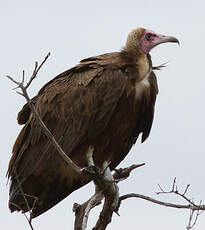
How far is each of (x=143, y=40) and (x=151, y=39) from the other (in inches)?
6.0

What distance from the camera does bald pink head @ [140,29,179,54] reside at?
8857mm

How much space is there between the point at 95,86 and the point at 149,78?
74cm

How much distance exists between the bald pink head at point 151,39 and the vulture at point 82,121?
1.2 inches

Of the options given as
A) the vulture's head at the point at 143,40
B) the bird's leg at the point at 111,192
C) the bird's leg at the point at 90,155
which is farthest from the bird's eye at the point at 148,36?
the bird's leg at the point at 111,192

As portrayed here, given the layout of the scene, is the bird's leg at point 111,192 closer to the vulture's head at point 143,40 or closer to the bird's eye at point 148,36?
the vulture's head at point 143,40

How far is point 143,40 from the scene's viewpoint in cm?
890

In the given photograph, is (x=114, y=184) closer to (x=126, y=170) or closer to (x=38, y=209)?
(x=126, y=170)

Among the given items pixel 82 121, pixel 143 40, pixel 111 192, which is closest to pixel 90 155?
pixel 82 121

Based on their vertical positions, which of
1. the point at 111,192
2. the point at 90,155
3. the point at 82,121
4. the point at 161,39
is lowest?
the point at 111,192

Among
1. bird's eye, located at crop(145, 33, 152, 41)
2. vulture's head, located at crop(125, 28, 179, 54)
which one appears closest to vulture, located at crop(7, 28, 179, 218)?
vulture's head, located at crop(125, 28, 179, 54)

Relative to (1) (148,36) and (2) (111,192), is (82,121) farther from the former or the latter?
(1) (148,36)

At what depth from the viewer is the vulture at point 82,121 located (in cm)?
819

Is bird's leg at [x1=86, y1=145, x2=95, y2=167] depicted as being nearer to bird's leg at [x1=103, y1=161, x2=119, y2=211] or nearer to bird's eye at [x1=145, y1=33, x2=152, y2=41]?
bird's leg at [x1=103, y1=161, x2=119, y2=211]

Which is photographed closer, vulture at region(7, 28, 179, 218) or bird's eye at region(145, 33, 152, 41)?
vulture at region(7, 28, 179, 218)
